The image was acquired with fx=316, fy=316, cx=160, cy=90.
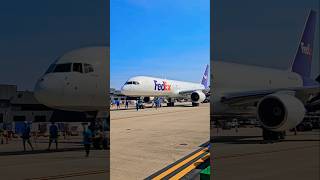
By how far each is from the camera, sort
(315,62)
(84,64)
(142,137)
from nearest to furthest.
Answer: (315,62)
(84,64)
(142,137)

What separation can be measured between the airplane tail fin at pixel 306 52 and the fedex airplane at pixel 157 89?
29375 mm

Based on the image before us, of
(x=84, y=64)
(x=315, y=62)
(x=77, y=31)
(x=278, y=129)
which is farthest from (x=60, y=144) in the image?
(x=315, y=62)

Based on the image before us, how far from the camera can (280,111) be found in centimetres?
323

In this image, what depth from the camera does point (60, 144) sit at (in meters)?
3.21

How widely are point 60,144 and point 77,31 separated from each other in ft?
3.77

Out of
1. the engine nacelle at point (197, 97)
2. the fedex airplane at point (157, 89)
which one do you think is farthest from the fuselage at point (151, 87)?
the engine nacelle at point (197, 97)

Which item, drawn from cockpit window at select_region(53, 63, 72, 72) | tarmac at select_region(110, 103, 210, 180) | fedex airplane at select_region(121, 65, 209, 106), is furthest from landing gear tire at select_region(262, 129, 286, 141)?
fedex airplane at select_region(121, 65, 209, 106)

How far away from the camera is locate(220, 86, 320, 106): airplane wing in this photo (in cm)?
291

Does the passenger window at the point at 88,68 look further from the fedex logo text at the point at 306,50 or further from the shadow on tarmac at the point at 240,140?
the fedex logo text at the point at 306,50

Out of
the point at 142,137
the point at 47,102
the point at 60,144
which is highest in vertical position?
the point at 47,102

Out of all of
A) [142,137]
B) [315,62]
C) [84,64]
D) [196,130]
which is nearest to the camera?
[315,62]

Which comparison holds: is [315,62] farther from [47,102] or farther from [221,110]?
[47,102]

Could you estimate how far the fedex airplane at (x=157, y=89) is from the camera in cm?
3256

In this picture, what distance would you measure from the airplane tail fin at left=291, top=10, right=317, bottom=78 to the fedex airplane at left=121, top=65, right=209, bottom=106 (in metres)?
29.4
